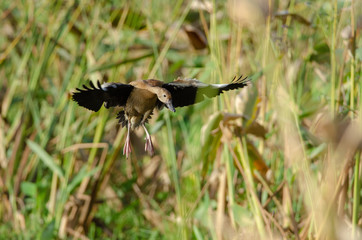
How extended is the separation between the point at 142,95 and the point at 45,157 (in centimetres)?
105

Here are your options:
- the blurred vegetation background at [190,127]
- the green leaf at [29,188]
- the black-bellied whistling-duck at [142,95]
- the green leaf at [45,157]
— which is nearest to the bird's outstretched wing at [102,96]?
the black-bellied whistling-duck at [142,95]

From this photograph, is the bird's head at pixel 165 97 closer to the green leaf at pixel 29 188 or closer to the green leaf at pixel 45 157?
the green leaf at pixel 45 157

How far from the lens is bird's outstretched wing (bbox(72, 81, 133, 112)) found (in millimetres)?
1226

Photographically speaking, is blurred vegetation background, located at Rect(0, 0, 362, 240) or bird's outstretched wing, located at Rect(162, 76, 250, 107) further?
blurred vegetation background, located at Rect(0, 0, 362, 240)

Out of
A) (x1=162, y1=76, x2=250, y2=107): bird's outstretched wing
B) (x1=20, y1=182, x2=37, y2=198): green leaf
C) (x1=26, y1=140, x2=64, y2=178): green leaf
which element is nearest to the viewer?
(x1=162, y1=76, x2=250, y2=107): bird's outstretched wing

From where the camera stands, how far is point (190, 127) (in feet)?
7.36

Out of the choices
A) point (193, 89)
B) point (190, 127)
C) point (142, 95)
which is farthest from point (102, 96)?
point (190, 127)

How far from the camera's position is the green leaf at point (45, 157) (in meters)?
2.20

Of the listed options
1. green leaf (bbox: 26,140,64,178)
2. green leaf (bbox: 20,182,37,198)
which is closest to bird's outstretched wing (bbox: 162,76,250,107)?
green leaf (bbox: 26,140,64,178)

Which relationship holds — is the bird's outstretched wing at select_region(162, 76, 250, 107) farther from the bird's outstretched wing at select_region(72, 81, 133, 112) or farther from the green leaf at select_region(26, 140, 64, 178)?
the green leaf at select_region(26, 140, 64, 178)

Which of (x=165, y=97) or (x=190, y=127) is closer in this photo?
(x=165, y=97)

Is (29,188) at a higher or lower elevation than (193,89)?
lower

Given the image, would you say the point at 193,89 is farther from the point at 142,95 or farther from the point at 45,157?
the point at 45,157

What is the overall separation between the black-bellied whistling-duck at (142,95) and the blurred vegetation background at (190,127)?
16 centimetres
